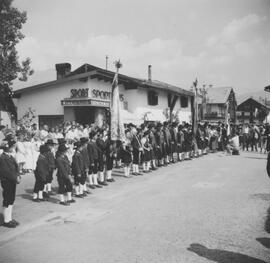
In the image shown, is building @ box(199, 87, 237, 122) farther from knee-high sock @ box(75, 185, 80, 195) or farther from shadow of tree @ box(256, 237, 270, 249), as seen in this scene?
shadow of tree @ box(256, 237, 270, 249)

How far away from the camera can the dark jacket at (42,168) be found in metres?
9.98

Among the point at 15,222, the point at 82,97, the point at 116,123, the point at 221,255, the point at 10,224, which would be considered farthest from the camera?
the point at 82,97

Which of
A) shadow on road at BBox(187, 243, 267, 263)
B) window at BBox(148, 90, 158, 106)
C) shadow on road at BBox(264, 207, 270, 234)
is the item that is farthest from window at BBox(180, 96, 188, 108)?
shadow on road at BBox(187, 243, 267, 263)

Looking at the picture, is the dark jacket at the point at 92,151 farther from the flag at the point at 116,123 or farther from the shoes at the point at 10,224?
the shoes at the point at 10,224

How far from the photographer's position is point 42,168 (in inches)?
395

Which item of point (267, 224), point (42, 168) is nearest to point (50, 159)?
point (42, 168)

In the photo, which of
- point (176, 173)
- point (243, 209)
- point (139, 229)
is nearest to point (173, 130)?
point (176, 173)

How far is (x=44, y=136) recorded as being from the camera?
56.0 ft

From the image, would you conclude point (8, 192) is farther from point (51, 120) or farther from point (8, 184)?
point (51, 120)

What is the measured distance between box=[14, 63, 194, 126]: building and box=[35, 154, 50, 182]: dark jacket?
1274 cm

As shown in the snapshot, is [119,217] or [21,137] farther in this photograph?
[21,137]

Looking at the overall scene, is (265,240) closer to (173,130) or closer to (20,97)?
(173,130)

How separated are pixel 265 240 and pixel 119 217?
3135 millimetres

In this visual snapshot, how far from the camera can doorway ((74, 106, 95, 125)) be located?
24078 mm
